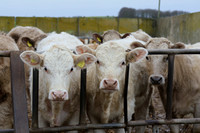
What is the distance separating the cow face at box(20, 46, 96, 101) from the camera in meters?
2.63

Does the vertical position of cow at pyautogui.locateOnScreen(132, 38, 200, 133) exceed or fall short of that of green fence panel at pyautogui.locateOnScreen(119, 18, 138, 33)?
it falls short

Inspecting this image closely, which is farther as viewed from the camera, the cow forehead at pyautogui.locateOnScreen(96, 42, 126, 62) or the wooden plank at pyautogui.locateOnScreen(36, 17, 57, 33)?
the wooden plank at pyautogui.locateOnScreen(36, 17, 57, 33)

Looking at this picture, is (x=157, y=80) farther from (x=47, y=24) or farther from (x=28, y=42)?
(x=47, y=24)

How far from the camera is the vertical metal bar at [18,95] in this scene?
2.32 metres

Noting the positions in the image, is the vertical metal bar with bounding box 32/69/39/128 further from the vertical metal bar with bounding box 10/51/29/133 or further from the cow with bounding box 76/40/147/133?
the cow with bounding box 76/40/147/133

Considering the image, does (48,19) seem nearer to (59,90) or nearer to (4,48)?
(4,48)

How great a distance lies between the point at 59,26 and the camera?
41.9 ft

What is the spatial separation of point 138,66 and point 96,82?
95 cm

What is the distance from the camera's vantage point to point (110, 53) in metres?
2.99

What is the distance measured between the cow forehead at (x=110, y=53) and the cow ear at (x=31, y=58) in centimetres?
62

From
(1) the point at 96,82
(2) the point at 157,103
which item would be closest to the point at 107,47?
(1) the point at 96,82

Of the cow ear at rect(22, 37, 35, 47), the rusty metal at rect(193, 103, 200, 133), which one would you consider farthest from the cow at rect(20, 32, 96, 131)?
the cow ear at rect(22, 37, 35, 47)

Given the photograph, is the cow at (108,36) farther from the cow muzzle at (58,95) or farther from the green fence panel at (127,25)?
the green fence panel at (127,25)

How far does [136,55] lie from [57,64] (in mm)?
823
